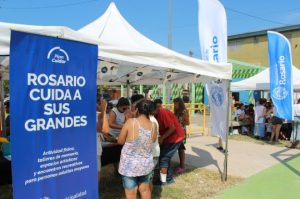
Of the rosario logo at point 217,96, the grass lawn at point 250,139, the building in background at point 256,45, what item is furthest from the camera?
the building in background at point 256,45

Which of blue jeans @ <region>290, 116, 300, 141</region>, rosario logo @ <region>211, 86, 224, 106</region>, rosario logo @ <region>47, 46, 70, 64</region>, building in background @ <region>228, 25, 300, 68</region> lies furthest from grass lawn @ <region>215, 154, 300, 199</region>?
building in background @ <region>228, 25, 300, 68</region>

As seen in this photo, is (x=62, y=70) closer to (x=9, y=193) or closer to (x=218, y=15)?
(x=9, y=193)

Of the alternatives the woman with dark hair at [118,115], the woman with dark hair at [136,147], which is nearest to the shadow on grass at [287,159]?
the woman with dark hair at [118,115]

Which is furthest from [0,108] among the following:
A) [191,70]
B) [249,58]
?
[249,58]

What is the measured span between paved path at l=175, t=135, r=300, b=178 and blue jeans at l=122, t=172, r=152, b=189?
12.5ft

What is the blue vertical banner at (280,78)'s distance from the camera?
782 centimetres

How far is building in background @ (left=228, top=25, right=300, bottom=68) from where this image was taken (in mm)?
38812

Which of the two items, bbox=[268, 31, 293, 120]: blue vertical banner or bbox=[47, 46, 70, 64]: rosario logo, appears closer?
bbox=[47, 46, 70, 64]: rosario logo

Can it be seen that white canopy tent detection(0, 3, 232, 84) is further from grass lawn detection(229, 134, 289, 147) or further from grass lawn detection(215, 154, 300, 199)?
grass lawn detection(229, 134, 289, 147)

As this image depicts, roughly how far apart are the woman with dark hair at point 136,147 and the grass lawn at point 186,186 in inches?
68.3

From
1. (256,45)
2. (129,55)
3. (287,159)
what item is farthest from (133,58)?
(256,45)

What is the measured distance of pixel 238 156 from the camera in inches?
390

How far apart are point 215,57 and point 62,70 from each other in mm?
4346

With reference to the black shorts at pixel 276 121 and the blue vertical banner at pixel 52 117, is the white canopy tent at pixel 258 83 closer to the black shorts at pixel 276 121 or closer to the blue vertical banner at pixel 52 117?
the black shorts at pixel 276 121
